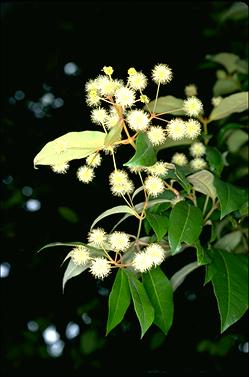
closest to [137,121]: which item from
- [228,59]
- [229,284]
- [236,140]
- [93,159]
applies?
[93,159]

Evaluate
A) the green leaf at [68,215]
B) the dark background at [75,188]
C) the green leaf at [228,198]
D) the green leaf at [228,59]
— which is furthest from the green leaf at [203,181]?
the green leaf at [68,215]

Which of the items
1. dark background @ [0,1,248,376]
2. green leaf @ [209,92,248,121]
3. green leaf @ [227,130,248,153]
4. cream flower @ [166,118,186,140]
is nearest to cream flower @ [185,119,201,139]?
cream flower @ [166,118,186,140]

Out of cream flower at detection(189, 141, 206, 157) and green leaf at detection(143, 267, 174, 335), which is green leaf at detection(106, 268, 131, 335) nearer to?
green leaf at detection(143, 267, 174, 335)

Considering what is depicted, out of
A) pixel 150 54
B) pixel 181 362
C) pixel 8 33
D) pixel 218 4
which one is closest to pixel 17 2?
pixel 8 33

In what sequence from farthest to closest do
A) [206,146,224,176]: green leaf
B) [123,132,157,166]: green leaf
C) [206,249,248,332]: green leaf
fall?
[206,146,224,176]: green leaf < [206,249,248,332]: green leaf < [123,132,157,166]: green leaf

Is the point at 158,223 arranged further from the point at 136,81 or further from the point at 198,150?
the point at 198,150

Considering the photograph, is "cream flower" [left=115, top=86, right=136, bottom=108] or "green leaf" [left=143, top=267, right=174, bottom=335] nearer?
"cream flower" [left=115, top=86, right=136, bottom=108]
